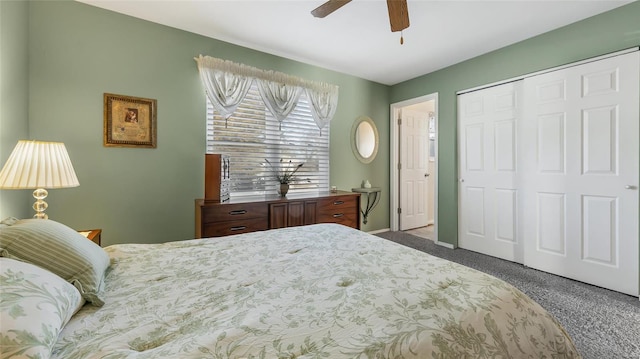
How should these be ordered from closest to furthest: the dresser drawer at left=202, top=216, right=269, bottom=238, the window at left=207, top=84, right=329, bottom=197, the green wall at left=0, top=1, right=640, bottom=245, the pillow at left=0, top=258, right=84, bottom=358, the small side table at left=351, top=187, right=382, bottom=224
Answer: the pillow at left=0, top=258, right=84, bottom=358 < the green wall at left=0, top=1, right=640, bottom=245 < the dresser drawer at left=202, top=216, right=269, bottom=238 < the window at left=207, top=84, right=329, bottom=197 < the small side table at left=351, top=187, right=382, bottom=224

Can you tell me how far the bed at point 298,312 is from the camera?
2.25 feet

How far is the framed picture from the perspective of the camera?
241cm

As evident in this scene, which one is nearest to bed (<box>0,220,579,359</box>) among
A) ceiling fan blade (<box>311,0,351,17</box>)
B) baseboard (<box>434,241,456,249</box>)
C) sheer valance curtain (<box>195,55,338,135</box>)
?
ceiling fan blade (<box>311,0,351,17</box>)

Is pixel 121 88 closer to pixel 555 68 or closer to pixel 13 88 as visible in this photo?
pixel 13 88

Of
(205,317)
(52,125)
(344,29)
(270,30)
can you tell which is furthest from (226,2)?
(205,317)

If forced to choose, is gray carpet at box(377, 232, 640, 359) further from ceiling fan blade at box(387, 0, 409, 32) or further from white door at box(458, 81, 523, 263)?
ceiling fan blade at box(387, 0, 409, 32)

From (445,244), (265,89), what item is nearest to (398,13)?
(265,89)

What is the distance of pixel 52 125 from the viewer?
7.27ft

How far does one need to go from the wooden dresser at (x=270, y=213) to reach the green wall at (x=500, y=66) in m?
1.35

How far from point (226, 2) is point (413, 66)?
251cm

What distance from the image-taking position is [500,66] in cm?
315

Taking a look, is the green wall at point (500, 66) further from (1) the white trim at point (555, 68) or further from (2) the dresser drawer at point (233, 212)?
(2) the dresser drawer at point (233, 212)

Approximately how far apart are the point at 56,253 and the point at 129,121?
1.93 meters

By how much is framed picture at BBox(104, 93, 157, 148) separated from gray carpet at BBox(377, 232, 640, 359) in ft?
12.0
